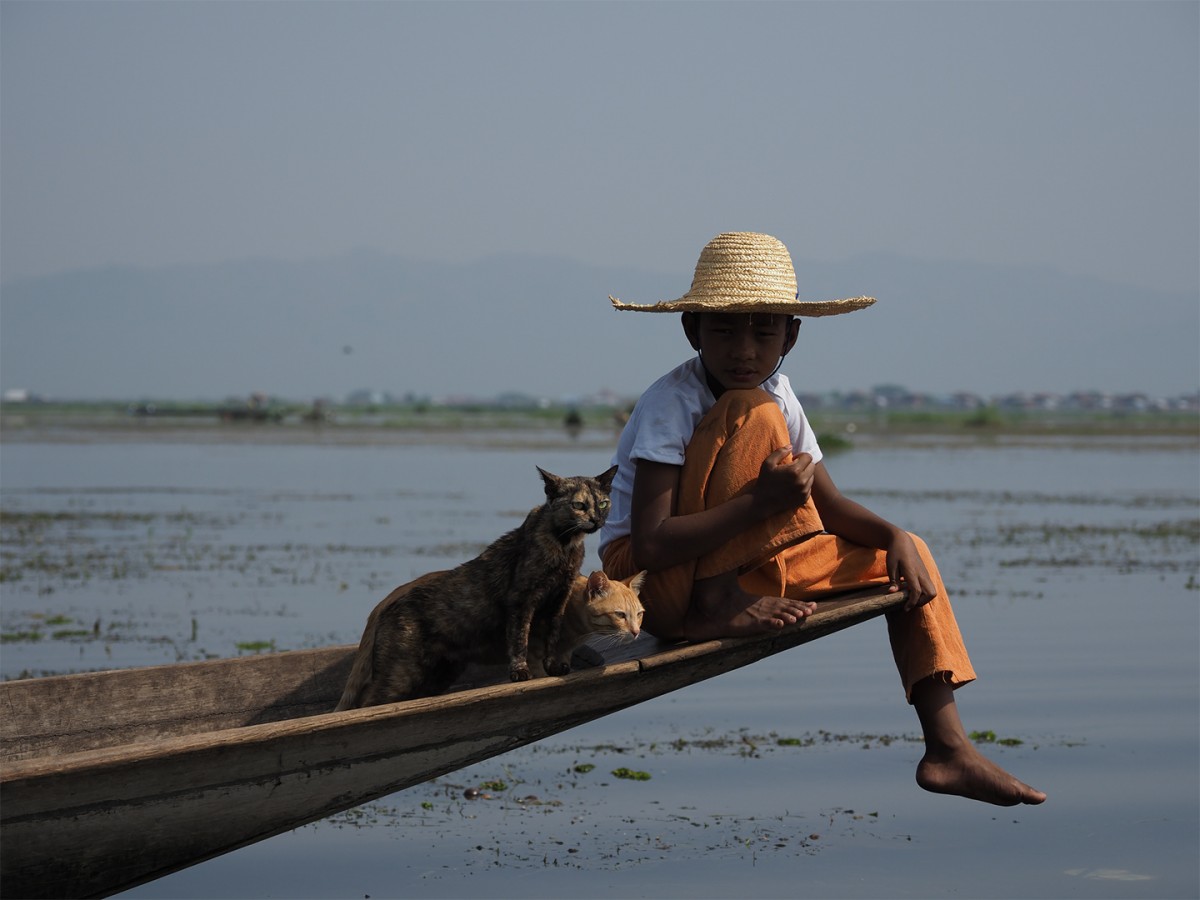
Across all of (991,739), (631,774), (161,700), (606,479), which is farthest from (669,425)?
(991,739)

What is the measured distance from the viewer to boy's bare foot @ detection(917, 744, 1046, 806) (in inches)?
167

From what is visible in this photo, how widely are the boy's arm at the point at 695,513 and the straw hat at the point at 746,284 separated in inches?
18.6

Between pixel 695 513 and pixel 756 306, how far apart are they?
648 mm

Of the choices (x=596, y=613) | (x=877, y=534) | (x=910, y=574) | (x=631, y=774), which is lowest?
(x=631, y=774)

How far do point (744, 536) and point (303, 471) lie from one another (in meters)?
23.8

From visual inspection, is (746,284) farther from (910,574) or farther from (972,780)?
(972,780)

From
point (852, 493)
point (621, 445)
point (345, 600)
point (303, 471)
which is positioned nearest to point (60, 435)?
point (303, 471)

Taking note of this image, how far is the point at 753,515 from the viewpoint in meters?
4.04

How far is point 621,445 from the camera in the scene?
14.8 feet

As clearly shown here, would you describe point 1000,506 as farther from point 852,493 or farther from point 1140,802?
point 1140,802

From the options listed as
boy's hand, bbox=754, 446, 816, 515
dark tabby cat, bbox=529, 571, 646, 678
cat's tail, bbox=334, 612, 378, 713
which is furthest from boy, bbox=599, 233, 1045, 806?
cat's tail, bbox=334, 612, 378, 713

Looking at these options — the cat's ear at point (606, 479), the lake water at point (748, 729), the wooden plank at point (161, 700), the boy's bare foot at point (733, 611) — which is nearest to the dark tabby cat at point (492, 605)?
the cat's ear at point (606, 479)

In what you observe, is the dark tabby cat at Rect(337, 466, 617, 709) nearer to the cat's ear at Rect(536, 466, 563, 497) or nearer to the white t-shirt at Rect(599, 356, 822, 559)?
the cat's ear at Rect(536, 466, 563, 497)

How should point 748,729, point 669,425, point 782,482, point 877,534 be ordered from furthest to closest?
point 748,729 < point 877,534 < point 669,425 < point 782,482
